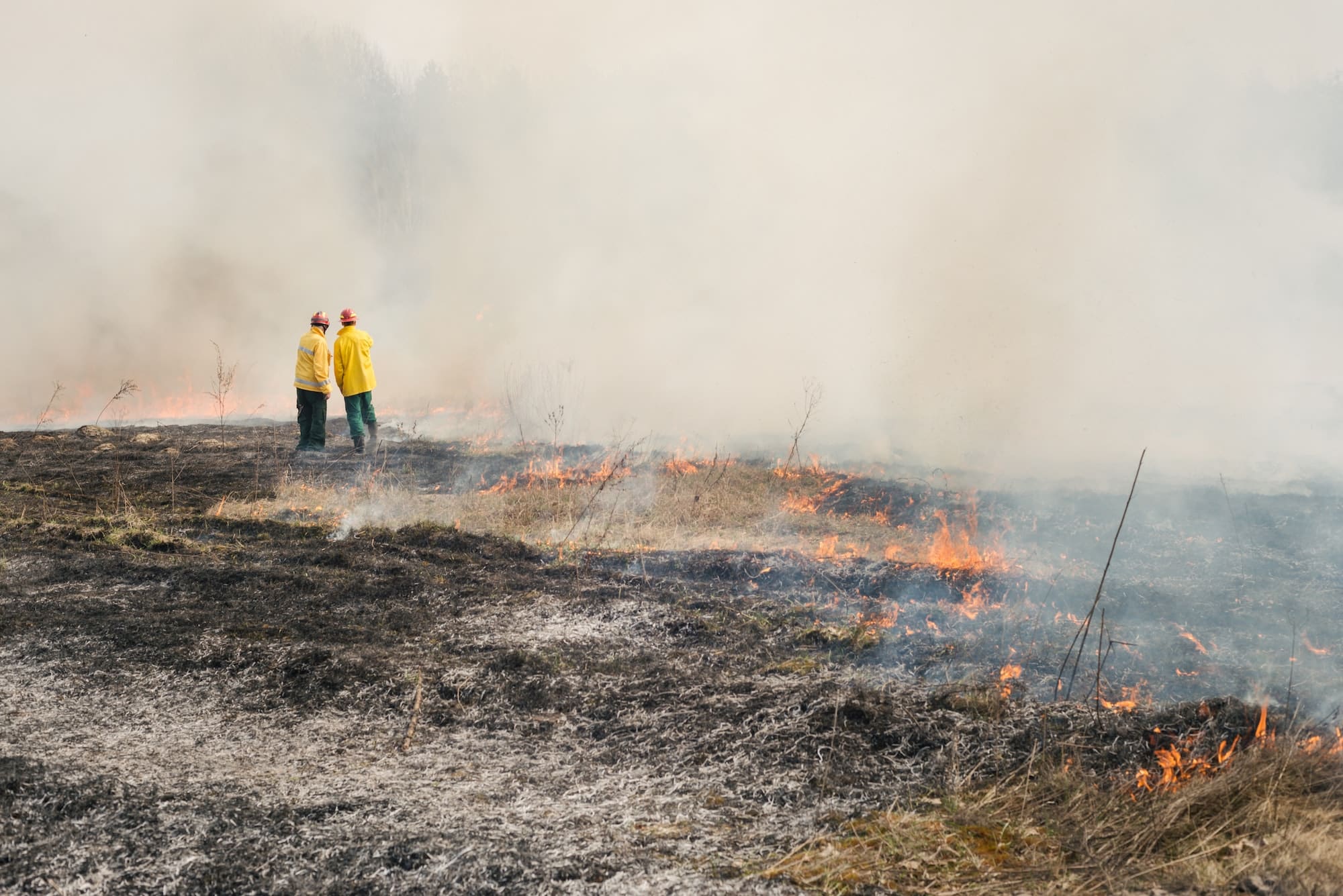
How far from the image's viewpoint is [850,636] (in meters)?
5.25

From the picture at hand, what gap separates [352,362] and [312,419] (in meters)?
1.31

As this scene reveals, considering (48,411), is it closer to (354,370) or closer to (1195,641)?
(354,370)

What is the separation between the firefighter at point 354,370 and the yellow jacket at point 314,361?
0.52ft

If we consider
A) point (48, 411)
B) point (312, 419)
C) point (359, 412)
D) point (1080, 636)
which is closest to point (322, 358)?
point (359, 412)

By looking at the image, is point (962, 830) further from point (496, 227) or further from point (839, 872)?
point (496, 227)

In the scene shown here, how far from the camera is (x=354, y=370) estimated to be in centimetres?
1111

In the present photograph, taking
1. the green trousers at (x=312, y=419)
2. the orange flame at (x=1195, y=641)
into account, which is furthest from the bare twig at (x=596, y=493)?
the orange flame at (x=1195, y=641)

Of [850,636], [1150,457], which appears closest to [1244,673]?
[850,636]

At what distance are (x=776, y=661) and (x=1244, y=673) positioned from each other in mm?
2634

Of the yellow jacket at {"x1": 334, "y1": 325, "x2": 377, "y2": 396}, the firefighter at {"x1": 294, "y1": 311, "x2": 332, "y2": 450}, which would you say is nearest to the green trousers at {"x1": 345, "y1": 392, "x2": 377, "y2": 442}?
the yellow jacket at {"x1": 334, "y1": 325, "x2": 377, "y2": 396}

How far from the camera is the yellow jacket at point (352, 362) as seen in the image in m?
11.0

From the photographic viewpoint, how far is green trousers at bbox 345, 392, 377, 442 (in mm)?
11422

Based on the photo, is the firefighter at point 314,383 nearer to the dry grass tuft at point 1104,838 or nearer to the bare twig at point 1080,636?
the bare twig at point 1080,636

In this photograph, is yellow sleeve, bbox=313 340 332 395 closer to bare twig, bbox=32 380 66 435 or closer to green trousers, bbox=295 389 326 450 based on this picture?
green trousers, bbox=295 389 326 450
